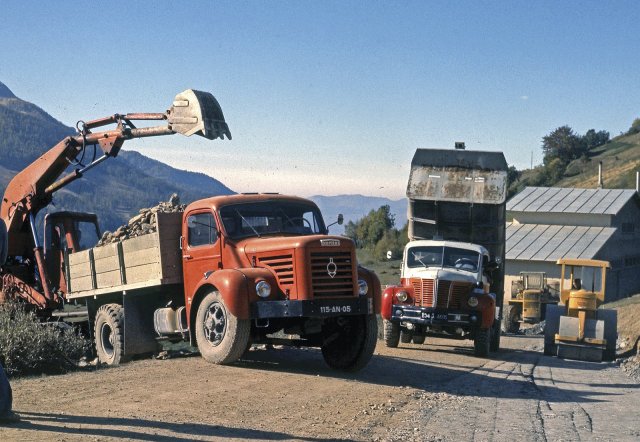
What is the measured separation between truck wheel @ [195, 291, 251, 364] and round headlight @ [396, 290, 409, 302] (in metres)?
7.12

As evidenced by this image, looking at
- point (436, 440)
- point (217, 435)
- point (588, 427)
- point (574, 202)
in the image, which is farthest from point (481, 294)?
Result: point (574, 202)

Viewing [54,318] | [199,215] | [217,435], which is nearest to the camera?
[217,435]

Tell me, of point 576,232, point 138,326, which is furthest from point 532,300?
point 138,326

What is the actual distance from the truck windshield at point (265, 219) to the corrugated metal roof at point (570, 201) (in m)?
45.3

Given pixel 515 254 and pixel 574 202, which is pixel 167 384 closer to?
pixel 515 254

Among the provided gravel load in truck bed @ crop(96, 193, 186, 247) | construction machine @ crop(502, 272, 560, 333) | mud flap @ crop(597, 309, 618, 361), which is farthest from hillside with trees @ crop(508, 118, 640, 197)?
gravel load in truck bed @ crop(96, 193, 186, 247)

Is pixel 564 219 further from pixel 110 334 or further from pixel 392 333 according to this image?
pixel 110 334

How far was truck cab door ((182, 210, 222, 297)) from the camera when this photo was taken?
1341cm

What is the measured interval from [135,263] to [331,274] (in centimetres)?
416

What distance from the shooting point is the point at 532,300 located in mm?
36219

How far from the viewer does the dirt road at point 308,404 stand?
27.9 ft

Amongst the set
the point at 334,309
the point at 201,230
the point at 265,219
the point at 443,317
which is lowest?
the point at 443,317

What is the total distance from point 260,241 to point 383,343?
863 centimetres

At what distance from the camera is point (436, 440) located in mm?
8781
